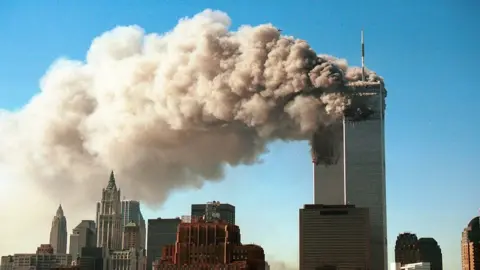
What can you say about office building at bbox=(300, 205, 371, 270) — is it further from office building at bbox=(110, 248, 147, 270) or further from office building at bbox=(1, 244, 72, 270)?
office building at bbox=(1, 244, 72, 270)

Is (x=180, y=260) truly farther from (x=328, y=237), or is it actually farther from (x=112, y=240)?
(x=112, y=240)

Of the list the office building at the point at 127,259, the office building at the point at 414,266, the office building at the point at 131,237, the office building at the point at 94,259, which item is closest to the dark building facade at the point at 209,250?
the office building at the point at 94,259

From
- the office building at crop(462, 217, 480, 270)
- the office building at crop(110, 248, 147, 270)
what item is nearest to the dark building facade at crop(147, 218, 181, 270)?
the office building at crop(110, 248, 147, 270)

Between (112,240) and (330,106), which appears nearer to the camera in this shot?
(330,106)

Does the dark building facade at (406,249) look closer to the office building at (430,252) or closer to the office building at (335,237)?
the office building at (430,252)

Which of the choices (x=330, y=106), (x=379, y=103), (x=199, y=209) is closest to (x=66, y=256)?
(x=199, y=209)

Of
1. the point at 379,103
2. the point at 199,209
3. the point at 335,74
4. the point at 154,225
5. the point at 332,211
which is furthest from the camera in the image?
the point at 154,225

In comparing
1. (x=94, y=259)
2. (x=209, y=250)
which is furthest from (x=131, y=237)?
(x=209, y=250)

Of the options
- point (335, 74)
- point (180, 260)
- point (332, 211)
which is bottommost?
point (180, 260)
